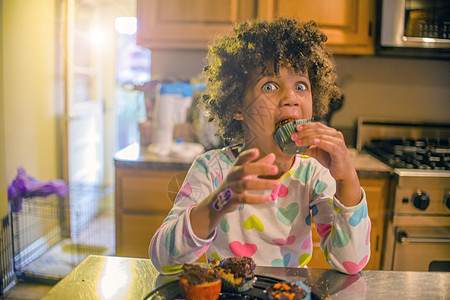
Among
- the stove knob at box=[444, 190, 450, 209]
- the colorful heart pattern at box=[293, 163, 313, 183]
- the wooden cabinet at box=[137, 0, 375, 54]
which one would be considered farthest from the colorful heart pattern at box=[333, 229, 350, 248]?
the wooden cabinet at box=[137, 0, 375, 54]

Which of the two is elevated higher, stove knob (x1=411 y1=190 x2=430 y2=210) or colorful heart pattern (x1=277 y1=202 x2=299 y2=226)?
colorful heart pattern (x1=277 y1=202 x2=299 y2=226)

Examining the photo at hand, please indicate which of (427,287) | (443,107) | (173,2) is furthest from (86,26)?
(427,287)

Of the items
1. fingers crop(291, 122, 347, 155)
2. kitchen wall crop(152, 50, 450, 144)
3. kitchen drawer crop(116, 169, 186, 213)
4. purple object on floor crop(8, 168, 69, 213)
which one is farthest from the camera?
kitchen wall crop(152, 50, 450, 144)

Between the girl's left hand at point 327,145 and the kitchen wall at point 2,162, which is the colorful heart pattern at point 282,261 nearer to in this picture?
the girl's left hand at point 327,145

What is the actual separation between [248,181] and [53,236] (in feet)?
6.96

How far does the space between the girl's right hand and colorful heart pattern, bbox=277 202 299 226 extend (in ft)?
0.82

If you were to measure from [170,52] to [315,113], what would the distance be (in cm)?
134

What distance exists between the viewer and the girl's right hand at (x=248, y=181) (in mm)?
A: 401

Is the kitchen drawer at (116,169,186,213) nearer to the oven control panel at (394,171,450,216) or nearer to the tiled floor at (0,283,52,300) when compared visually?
the tiled floor at (0,283,52,300)

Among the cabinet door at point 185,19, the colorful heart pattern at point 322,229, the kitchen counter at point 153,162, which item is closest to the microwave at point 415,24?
the cabinet door at point 185,19

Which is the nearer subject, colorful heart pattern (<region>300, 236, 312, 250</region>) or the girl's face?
the girl's face

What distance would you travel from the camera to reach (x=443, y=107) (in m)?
1.85

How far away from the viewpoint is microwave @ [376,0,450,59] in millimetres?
1534

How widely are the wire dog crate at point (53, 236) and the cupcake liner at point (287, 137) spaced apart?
4.97 ft
